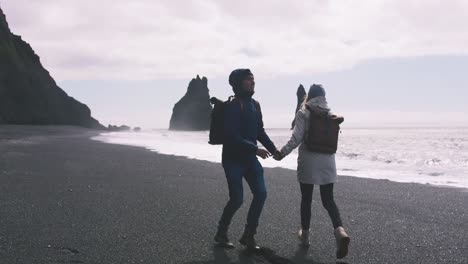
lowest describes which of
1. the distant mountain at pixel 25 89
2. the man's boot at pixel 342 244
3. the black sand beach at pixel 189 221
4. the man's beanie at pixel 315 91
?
the black sand beach at pixel 189 221

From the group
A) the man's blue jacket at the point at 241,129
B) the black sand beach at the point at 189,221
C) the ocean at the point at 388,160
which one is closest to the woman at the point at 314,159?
the man's blue jacket at the point at 241,129

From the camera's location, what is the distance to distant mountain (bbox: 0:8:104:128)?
55906mm

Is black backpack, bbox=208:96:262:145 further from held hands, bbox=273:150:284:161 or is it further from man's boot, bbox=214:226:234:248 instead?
man's boot, bbox=214:226:234:248

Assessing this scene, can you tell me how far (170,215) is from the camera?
7453 millimetres

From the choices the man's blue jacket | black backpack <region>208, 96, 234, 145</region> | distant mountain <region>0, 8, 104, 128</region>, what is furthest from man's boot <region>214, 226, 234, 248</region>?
distant mountain <region>0, 8, 104, 128</region>

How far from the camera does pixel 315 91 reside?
227 inches

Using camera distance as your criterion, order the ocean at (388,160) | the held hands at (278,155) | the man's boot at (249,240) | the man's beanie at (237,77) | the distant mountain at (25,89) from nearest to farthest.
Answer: the man's boot at (249,240)
the man's beanie at (237,77)
the held hands at (278,155)
the ocean at (388,160)
the distant mountain at (25,89)

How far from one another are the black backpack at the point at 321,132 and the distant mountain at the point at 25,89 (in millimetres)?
52552

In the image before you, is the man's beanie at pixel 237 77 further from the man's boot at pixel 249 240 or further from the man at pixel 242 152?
the man's boot at pixel 249 240

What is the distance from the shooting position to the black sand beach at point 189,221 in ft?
17.6

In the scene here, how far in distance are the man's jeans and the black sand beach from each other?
0.42 meters

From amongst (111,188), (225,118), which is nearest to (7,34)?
(111,188)

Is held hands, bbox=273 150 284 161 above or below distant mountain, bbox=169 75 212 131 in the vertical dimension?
below

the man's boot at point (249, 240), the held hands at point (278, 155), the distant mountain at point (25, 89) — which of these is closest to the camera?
the man's boot at point (249, 240)
